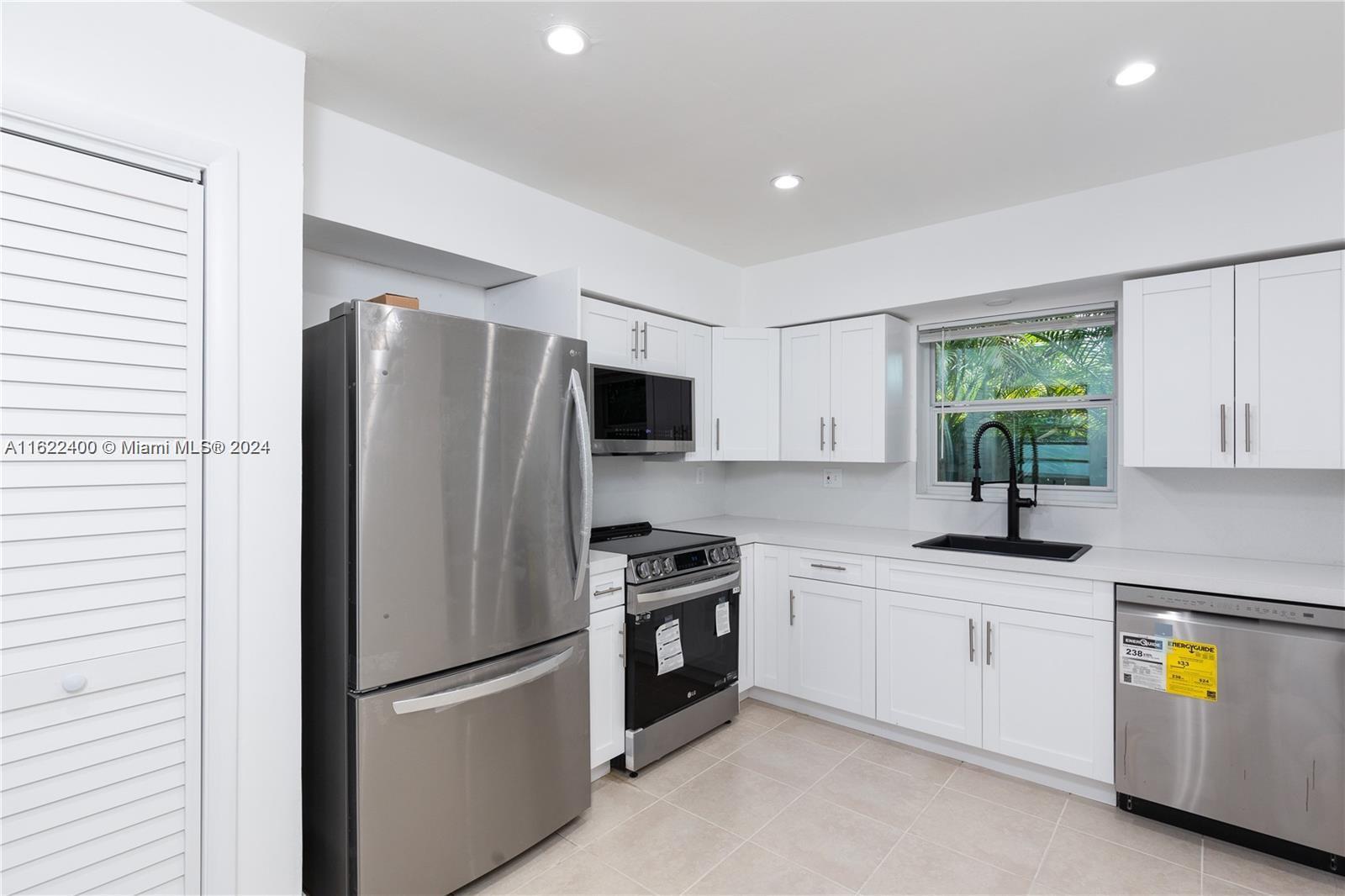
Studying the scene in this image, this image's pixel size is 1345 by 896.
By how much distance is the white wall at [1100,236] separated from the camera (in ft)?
7.95

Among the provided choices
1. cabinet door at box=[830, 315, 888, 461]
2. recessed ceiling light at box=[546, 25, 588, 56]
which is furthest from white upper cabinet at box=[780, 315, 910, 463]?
recessed ceiling light at box=[546, 25, 588, 56]

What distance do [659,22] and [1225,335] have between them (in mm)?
2403

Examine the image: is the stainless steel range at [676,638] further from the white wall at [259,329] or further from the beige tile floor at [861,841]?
the white wall at [259,329]

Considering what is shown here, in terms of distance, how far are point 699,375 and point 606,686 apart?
1741mm

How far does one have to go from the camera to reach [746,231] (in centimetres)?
346

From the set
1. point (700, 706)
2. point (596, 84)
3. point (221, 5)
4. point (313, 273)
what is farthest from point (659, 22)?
point (700, 706)

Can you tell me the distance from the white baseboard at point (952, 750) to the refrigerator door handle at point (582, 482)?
172 centimetres

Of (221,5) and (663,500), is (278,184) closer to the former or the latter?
(221,5)

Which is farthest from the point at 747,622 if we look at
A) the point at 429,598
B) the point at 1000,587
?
the point at 429,598

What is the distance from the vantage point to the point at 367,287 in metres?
2.68

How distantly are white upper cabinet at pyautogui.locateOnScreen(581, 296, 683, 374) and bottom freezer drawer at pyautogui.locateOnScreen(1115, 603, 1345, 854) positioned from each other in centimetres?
225

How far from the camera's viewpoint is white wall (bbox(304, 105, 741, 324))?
2225mm

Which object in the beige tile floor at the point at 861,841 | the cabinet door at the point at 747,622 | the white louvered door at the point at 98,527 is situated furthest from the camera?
the cabinet door at the point at 747,622

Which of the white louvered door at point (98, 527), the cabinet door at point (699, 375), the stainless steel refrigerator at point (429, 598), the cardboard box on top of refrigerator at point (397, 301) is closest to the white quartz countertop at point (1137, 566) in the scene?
Answer: the cabinet door at point (699, 375)
